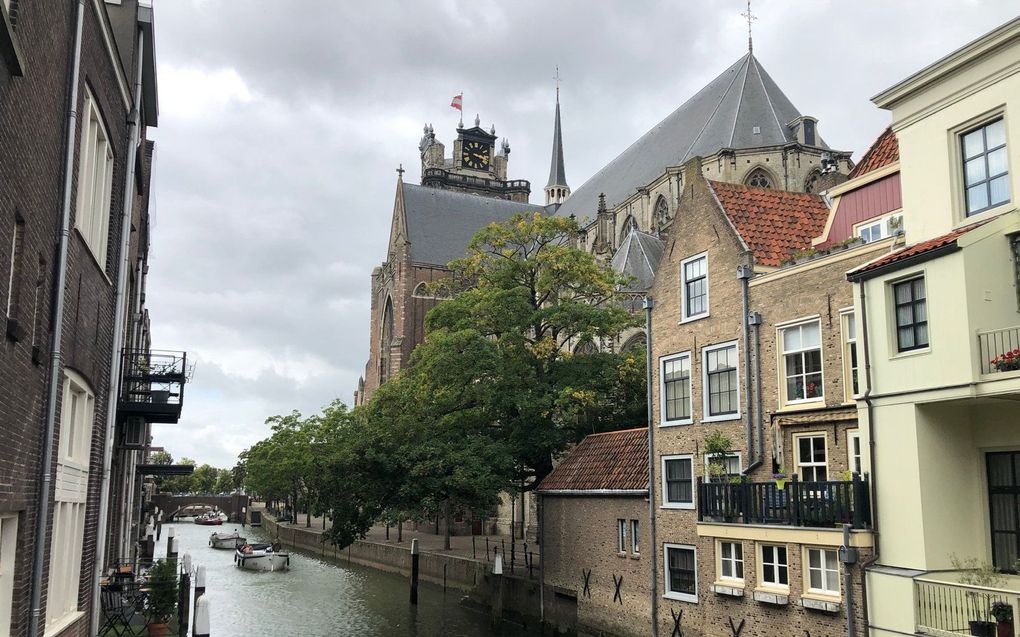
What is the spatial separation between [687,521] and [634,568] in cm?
240

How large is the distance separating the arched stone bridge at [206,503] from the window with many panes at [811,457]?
102m

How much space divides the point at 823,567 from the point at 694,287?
7.10 meters

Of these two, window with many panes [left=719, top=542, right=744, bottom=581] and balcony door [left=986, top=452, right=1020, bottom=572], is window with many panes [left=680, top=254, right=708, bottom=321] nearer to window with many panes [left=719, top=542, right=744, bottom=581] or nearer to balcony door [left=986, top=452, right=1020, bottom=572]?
window with many panes [left=719, top=542, right=744, bottom=581]

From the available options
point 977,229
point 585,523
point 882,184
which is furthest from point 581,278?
point 977,229

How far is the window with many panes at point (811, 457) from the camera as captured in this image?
16.6 meters

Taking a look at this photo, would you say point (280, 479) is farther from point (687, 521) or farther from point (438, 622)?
point (687, 521)

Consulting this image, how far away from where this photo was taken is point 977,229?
12.9 meters

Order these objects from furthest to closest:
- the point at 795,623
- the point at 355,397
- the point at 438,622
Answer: the point at 355,397 → the point at 438,622 → the point at 795,623

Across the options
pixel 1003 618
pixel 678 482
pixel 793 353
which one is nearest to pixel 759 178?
pixel 678 482

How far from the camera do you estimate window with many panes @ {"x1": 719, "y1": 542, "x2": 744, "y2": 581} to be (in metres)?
17.9

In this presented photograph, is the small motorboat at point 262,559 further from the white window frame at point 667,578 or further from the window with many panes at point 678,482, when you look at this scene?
the window with many panes at point 678,482

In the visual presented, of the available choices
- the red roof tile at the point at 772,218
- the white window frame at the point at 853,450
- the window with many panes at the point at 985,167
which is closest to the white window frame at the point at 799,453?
the white window frame at the point at 853,450

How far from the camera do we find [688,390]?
20359mm

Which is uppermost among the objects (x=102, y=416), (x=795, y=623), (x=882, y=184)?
(x=882, y=184)
